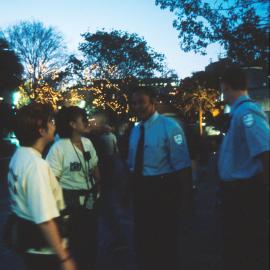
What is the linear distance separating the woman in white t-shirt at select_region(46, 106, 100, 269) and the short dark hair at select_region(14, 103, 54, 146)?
130 cm

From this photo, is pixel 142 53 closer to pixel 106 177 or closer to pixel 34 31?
pixel 34 31

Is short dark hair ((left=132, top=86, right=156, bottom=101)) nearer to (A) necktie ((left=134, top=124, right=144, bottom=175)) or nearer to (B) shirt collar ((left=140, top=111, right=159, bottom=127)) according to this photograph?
(B) shirt collar ((left=140, top=111, right=159, bottom=127))

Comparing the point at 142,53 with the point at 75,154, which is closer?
the point at 75,154

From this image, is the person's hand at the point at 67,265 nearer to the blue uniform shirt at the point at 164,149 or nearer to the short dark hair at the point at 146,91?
the blue uniform shirt at the point at 164,149

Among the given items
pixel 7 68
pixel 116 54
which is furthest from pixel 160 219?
pixel 116 54

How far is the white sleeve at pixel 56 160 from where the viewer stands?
406 centimetres

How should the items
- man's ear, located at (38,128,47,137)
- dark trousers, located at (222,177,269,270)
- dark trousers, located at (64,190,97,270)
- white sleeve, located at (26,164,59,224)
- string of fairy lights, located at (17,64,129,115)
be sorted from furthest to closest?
string of fairy lights, located at (17,64,129,115), dark trousers, located at (64,190,97,270), dark trousers, located at (222,177,269,270), man's ear, located at (38,128,47,137), white sleeve, located at (26,164,59,224)

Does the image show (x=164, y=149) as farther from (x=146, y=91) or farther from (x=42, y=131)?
(x=42, y=131)

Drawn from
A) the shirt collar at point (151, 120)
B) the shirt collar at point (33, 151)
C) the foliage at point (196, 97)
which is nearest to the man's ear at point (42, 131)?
the shirt collar at point (33, 151)

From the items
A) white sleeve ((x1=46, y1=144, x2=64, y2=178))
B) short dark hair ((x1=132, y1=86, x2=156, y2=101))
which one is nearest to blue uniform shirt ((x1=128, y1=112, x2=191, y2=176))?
short dark hair ((x1=132, y1=86, x2=156, y2=101))

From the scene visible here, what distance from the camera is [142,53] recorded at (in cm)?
4881

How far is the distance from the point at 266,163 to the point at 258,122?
0.30m

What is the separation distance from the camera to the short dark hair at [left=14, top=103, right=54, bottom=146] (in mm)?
2672

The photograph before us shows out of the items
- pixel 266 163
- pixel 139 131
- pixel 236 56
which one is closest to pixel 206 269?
pixel 139 131
